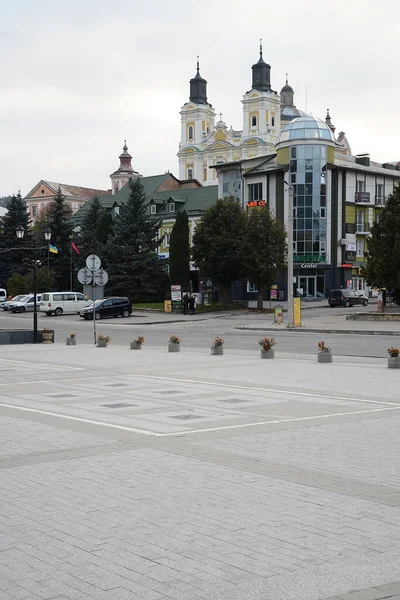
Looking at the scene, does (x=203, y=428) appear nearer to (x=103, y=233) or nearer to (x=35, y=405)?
(x=35, y=405)

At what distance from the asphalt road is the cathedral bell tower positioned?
241 ft

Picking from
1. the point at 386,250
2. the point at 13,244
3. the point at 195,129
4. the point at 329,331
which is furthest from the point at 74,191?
the point at 329,331

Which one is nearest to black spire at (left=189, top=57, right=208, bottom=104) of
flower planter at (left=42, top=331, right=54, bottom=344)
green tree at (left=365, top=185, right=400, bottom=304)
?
green tree at (left=365, top=185, right=400, bottom=304)

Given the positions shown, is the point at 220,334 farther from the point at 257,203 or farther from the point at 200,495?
the point at 257,203

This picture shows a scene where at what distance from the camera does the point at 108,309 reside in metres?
57.0

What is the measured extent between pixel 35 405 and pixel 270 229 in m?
46.7

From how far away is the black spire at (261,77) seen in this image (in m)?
126

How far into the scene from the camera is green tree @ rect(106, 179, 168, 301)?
225 feet

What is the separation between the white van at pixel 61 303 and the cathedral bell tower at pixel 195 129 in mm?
71091

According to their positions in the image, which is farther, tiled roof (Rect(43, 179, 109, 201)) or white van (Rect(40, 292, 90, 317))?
tiled roof (Rect(43, 179, 109, 201))

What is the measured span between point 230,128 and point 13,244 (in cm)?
6054

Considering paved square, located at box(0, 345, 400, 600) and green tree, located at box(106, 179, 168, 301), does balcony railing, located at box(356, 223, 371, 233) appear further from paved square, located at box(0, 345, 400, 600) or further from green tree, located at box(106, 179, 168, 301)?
paved square, located at box(0, 345, 400, 600)

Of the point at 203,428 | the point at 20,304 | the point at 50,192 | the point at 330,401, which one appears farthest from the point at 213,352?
the point at 50,192

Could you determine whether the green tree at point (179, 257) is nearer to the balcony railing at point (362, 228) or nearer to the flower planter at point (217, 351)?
the balcony railing at point (362, 228)
